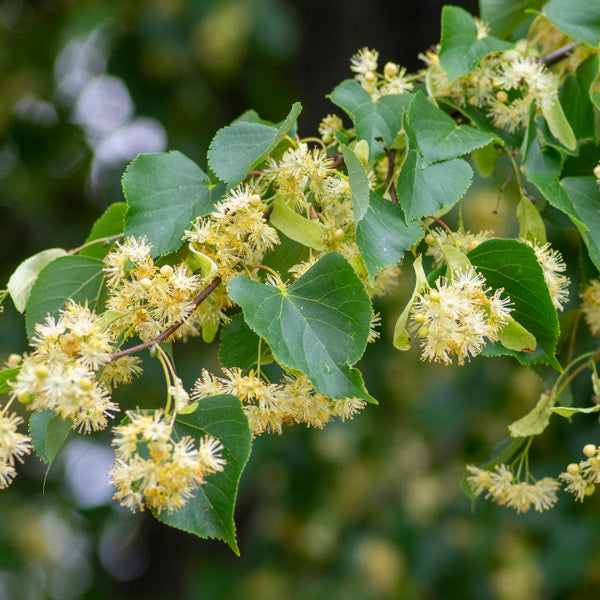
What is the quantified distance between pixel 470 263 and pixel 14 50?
148 inches

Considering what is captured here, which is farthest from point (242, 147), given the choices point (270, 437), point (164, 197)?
point (270, 437)

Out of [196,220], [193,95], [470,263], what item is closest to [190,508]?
[196,220]

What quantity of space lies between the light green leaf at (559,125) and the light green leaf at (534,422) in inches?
15.2

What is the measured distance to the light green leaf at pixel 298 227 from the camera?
869 mm

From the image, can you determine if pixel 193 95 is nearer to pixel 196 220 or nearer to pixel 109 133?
pixel 109 133

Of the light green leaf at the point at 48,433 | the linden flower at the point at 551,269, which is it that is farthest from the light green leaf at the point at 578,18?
the light green leaf at the point at 48,433

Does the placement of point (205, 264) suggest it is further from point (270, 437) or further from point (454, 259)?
point (270, 437)

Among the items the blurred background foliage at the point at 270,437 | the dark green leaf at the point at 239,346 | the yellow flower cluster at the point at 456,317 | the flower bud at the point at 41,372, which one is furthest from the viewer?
the blurred background foliage at the point at 270,437

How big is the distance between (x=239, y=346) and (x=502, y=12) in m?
0.83

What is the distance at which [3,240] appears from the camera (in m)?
4.11

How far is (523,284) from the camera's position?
2.92 ft

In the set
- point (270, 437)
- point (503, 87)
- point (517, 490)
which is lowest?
point (270, 437)

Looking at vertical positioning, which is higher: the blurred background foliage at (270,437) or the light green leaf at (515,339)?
the light green leaf at (515,339)

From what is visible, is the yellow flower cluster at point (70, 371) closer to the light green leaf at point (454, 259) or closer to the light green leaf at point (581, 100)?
the light green leaf at point (454, 259)
